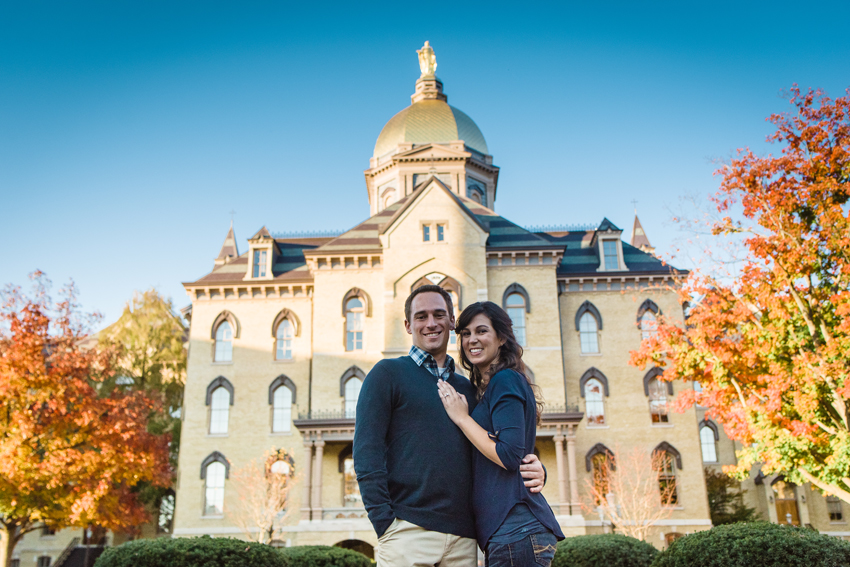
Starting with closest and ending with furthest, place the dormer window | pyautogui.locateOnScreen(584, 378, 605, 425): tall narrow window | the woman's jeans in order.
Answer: the woman's jeans
pyautogui.locateOnScreen(584, 378, 605, 425): tall narrow window
the dormer window

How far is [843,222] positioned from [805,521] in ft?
79.3

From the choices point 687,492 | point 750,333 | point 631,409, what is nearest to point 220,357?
point 631,409

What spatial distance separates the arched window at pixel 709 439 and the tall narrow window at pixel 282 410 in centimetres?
2034

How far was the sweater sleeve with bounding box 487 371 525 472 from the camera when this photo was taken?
13.5ft

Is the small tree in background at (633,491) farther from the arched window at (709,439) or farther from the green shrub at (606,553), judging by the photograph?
the green shrub at (606,553)

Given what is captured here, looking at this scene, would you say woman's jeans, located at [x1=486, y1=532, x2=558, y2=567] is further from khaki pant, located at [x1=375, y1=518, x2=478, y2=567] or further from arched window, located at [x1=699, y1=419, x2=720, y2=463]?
arched window, located at [x1=699, y1=419, x2=720, y2=463]

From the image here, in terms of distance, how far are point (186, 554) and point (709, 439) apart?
31412 millimetres

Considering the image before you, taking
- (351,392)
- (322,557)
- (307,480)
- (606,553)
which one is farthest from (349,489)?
(606,553)

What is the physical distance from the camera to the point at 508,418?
4.23 meters

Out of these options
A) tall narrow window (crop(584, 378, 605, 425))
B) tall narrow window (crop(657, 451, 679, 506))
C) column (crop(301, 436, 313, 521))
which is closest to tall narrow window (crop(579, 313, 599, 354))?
tall narrow window (crop(584, 378, 605, 425))

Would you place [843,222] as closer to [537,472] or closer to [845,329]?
[845,329]

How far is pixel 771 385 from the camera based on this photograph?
15.8m

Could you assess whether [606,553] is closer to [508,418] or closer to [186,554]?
[186,554]

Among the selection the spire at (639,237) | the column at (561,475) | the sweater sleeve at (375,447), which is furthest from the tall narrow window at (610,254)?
the sweater sleeve at (375,447)
